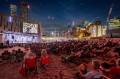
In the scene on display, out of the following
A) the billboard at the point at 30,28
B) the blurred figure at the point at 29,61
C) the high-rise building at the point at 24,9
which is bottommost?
the blurred figure at the point at 29,61

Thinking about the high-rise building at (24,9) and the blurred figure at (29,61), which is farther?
the high-rise building at (24,9)

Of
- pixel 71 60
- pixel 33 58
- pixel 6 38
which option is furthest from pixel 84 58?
pixel 6 38

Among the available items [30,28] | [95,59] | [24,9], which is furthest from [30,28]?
[95,59]

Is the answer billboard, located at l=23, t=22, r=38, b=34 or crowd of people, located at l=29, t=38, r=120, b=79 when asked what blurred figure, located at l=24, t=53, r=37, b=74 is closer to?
crowd of people, located at l=29, t=38, r=120, b=79

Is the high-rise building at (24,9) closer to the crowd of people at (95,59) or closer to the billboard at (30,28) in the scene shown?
the billboard at (30,28)

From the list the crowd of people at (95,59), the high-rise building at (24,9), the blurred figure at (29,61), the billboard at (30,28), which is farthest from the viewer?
the high-rise building at (24,9)

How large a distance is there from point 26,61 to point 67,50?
47.6 feet

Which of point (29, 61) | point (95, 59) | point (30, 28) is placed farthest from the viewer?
point (30, 28)

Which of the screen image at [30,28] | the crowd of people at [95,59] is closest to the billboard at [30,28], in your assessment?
the screen image at [30,28]

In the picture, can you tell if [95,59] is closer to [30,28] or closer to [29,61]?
[29,61]

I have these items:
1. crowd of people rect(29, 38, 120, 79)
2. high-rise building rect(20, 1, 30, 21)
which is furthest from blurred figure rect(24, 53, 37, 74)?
high-rise building rect(20, 1, 30, 21)

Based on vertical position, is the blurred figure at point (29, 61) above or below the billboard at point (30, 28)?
below

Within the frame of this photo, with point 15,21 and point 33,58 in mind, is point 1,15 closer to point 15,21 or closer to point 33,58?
point 15,21

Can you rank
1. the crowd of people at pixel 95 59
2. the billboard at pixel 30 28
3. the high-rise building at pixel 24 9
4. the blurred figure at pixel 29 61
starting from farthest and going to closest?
the high-rise building at pixel 24 9 → the billboard at pixel 30 28 → the blurred figure at pixel 29 61 → the crowd of people at pixel 95 59
